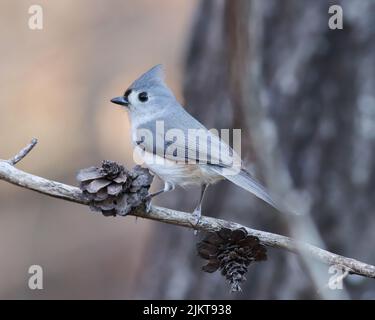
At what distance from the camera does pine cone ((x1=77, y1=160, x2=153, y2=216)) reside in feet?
6.97

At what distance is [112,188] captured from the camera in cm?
213

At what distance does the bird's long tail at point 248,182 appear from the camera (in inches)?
98.6

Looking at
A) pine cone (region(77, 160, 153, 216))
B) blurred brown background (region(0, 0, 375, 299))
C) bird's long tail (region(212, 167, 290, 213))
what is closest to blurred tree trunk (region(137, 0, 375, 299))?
blurred brown background (region(0, 0, 375, 299))

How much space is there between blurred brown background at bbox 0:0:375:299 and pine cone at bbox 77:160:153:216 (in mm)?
398

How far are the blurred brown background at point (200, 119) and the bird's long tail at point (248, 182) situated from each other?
2.9 inches

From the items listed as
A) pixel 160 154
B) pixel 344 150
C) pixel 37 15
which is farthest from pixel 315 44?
pixel 37 15

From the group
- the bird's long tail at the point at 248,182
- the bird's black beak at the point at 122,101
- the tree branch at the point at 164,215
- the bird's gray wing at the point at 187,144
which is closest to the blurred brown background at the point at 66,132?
the bird's black beak at the point at 122,101

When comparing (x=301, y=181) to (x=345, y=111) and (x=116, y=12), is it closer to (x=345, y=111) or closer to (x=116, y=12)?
(x=345, y=111)

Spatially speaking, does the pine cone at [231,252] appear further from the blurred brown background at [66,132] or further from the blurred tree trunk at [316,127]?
the blurred brown background at [66,132]

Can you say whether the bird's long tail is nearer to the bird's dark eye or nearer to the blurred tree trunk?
the bird's dark eye

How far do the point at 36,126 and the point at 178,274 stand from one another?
228 cm

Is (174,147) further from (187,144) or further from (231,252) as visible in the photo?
(231,252)

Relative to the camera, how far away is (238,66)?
213 cm

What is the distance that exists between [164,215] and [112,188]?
23 centimetres
